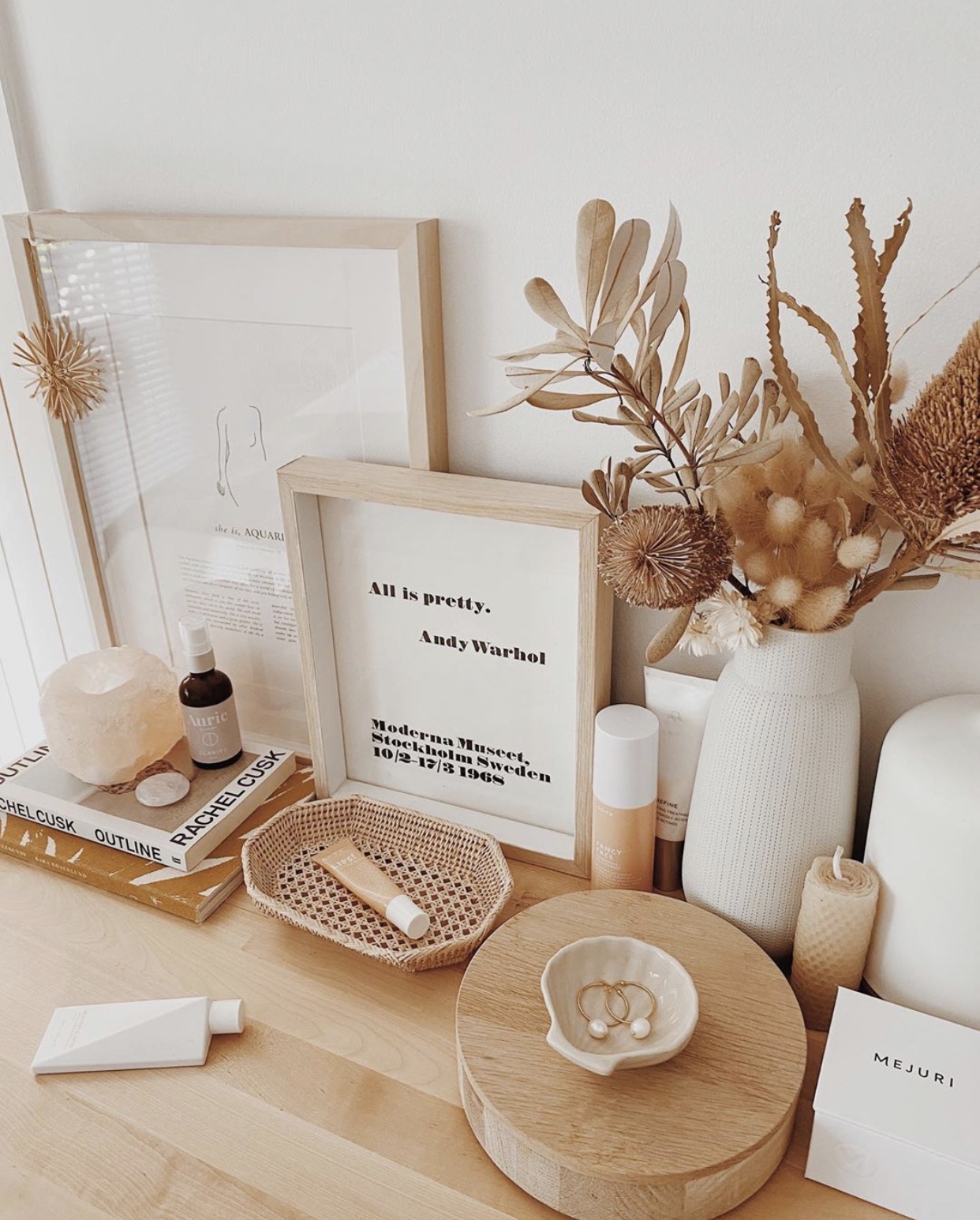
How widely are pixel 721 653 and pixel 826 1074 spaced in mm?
293

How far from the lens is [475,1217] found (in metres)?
0.58

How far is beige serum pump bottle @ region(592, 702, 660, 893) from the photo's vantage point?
0.70 meters

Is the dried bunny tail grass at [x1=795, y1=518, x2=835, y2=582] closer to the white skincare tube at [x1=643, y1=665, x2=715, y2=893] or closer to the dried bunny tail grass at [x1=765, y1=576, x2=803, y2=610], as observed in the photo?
the dried bunny tail grass at [x1=765, y1=576, x2=803, y2=610]

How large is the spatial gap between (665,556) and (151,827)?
516 millimetres

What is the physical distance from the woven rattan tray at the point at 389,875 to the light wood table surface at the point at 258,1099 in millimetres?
25

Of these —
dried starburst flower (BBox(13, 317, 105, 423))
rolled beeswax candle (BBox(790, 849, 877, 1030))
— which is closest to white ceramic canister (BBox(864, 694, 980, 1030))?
rolled beeswax candle (BBox(790, 849, 877, 1030))

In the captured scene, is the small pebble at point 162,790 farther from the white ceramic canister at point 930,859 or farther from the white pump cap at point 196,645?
the white ceramic canister at point 930,859

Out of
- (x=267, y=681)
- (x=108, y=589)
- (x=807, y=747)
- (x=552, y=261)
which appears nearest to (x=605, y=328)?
(x=552, y=261)

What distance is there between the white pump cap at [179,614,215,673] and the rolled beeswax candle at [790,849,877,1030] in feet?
1.69

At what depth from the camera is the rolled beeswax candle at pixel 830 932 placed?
0.64 meters

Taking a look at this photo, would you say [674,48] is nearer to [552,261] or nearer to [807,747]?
[552,261]

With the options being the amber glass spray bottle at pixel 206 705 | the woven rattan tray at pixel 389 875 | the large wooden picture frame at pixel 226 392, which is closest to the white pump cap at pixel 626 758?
the woven rattan tray at pixel 389 875

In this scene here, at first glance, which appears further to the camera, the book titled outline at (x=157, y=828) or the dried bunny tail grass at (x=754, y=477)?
the book titled outline at (x=157, y=828)

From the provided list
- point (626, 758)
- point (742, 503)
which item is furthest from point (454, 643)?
point (742, 503)
